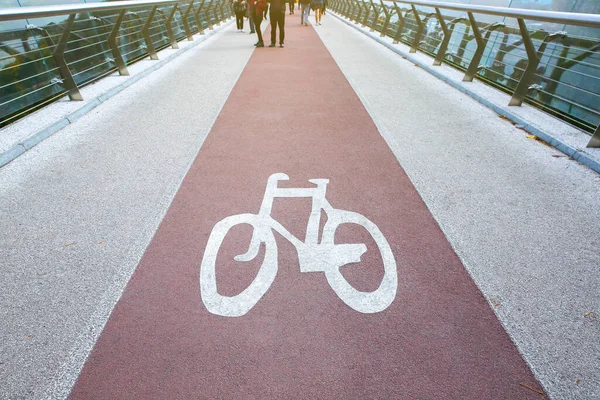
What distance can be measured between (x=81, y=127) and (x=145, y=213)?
3.16m

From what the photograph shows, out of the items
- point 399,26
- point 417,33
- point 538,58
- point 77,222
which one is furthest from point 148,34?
point 538,58

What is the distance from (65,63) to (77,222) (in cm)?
431

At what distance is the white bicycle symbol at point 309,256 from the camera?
2396 mm

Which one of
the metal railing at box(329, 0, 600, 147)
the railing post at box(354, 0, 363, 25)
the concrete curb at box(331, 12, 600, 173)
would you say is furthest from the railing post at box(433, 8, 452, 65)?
the railing post at box(354, 0, 363, 25)

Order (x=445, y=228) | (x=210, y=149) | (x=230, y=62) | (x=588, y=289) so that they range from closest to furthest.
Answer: (x=588, y=289) < (x=445, y=228) < (x=210, y=149) < (x=230, y=62)

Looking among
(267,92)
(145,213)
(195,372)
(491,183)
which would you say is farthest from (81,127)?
(491,183)

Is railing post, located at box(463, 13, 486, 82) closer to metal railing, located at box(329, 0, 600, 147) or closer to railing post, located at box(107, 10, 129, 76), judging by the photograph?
metal railing, located at box(329, 0, 600, 147)

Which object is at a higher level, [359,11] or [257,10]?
[257,10]

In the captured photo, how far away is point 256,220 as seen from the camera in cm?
317

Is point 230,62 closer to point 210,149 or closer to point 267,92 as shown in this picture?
point 267,92

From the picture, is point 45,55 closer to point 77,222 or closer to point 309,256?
point 77,222

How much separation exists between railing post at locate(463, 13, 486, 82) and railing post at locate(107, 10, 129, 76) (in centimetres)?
771

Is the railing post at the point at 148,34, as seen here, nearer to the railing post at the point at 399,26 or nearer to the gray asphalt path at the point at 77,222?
the gray asphalt path at the point at 77,222

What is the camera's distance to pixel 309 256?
2771 millimetres
